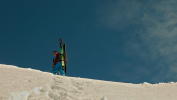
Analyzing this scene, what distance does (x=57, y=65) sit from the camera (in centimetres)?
2403

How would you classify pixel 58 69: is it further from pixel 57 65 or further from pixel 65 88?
pixel 65 88

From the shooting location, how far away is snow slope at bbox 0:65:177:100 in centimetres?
1991

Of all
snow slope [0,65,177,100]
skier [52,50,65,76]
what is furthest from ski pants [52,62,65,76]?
snow slope [0,65,177,100]

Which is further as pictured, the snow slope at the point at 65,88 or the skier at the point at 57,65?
the skier at the point at 57,65

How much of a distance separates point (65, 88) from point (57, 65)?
137 inches

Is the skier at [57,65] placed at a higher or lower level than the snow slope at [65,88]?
higher

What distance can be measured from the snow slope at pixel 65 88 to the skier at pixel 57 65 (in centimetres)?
123

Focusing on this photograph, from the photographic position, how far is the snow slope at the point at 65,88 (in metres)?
19.9

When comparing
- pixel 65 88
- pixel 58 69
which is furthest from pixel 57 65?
pixel 65 88

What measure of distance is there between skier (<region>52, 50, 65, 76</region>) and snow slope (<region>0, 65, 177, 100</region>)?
1.23 m

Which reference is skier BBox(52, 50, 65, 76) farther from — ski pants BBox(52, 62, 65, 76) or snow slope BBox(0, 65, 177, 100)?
snow slope BBox(0, 65, 177, 100)

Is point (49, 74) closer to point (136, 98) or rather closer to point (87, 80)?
point (87, 80)

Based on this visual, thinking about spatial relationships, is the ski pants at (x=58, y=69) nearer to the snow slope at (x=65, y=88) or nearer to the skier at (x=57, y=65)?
the skier at (x=57, y=65)

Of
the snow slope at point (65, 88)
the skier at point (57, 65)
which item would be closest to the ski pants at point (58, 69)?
the skier at point (57, 65)
